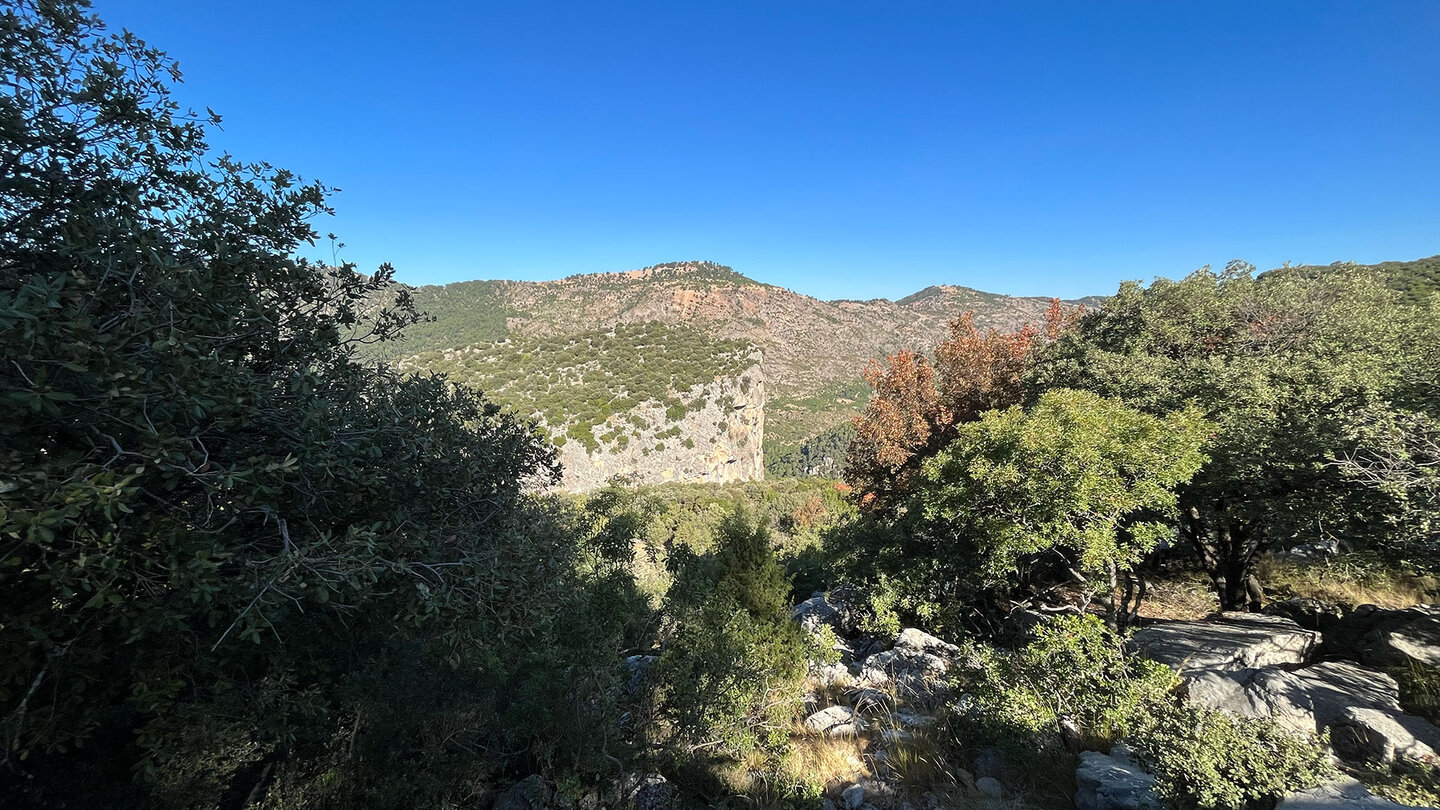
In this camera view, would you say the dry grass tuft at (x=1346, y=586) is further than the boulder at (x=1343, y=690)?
Yes

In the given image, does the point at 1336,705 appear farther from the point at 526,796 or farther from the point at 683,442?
the point at 683,442

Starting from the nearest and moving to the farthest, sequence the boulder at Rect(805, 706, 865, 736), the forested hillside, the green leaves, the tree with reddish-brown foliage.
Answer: the green leaves, the boulder at Rect(805, 706, 865, 736), the tree with reddish-brown foliage, the forested hillside

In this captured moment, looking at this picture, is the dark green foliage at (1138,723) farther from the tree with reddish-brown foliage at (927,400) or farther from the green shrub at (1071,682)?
the tree with reddish-brown foliage at (927,400)

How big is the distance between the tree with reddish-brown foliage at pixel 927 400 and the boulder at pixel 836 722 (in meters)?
7.31

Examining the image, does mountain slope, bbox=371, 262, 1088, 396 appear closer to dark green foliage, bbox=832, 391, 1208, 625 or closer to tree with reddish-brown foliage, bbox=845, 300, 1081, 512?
tree with reddish-brown foliage, bbox=845, 300, 1081, 512

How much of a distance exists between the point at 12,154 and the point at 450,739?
6.26m

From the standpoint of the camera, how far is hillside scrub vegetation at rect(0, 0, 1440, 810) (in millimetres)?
3041

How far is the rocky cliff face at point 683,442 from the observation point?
4478 centimetres

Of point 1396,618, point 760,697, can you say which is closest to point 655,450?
point 760,697

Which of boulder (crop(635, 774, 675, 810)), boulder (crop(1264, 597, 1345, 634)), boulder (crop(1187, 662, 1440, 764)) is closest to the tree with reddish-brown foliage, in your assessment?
boulder (crop(1264, 597, 1345, 634))

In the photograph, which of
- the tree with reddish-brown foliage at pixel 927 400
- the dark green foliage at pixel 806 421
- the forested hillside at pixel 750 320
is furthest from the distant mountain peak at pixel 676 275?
the tree with reddish-brown foliage at pixel 927 400

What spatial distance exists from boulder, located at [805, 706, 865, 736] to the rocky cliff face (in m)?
37.1

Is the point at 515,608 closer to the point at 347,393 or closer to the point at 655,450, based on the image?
the point at 347,393

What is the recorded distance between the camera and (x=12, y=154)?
3318 mm
